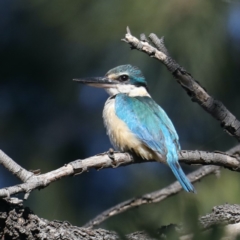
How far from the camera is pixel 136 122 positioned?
2891 millimetres

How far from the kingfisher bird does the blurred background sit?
0.24m

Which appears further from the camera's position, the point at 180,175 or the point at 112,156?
the point at 180,175

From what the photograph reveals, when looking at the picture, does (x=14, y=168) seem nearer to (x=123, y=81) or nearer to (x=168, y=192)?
(x=168, y=192)

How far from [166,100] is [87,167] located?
1.74m

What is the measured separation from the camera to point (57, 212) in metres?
3.77

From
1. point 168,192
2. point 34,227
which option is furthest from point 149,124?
point 34,227

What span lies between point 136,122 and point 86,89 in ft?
5.96

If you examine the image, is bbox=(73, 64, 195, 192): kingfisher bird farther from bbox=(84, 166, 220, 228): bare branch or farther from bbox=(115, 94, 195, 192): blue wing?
bbox=(84, 166, 220, 228): bare branch

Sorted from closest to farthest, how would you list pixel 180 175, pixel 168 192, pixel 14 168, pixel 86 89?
pixel 14 168, pixel 180 175, pixel 168 192, pixel 86 89

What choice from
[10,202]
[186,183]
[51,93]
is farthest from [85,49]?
[10,202]

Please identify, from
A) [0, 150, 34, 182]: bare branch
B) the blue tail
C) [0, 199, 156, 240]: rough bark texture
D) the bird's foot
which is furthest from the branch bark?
the blue tail

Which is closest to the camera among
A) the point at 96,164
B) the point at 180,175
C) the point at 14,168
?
the point at 14,168

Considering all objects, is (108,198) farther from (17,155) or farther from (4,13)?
(4,13)

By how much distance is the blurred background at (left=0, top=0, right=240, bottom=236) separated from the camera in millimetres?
3334
